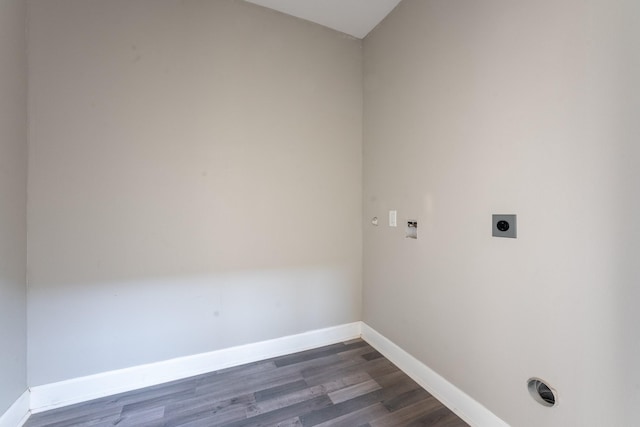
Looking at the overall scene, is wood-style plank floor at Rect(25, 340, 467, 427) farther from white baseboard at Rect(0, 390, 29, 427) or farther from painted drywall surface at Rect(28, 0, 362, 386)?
painted drywall surface at Rect(28, 0, 362, 386)

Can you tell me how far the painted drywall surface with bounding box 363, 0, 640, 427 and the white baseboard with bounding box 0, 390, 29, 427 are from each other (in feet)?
7.60

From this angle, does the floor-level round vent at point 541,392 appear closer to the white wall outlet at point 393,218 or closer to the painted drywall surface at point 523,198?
the painted drywall surface at point 523,198

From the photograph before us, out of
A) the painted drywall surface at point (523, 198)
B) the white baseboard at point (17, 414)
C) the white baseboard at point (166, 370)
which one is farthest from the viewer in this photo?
the white baseboard at point (166, 370)

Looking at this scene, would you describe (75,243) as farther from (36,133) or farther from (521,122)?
(521,122)

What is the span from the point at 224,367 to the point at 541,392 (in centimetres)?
190

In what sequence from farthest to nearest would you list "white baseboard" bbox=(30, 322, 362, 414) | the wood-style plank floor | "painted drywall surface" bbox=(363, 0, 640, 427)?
"white baseboard" bbox=(30, 322, 362, 414), the wood-style plank floor, "painted drywall surface" bbox=(363, 0, 640, 427)

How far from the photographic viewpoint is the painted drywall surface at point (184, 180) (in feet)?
5.08

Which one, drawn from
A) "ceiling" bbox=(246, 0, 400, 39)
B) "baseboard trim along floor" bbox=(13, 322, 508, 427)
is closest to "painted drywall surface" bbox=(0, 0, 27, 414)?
"baseboard trim along floor" bbox=(13, 322, 508, 427)

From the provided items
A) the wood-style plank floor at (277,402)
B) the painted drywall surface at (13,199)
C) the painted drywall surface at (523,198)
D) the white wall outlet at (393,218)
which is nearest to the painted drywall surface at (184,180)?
the painted drywall surface at (13,199)

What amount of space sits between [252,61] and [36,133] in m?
1.44

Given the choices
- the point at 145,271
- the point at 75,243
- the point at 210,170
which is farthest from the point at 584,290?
the point at 75,243

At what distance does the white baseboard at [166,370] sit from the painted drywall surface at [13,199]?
164 millimetres

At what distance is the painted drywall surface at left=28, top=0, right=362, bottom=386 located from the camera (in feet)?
5.08

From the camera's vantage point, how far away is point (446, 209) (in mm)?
1570
